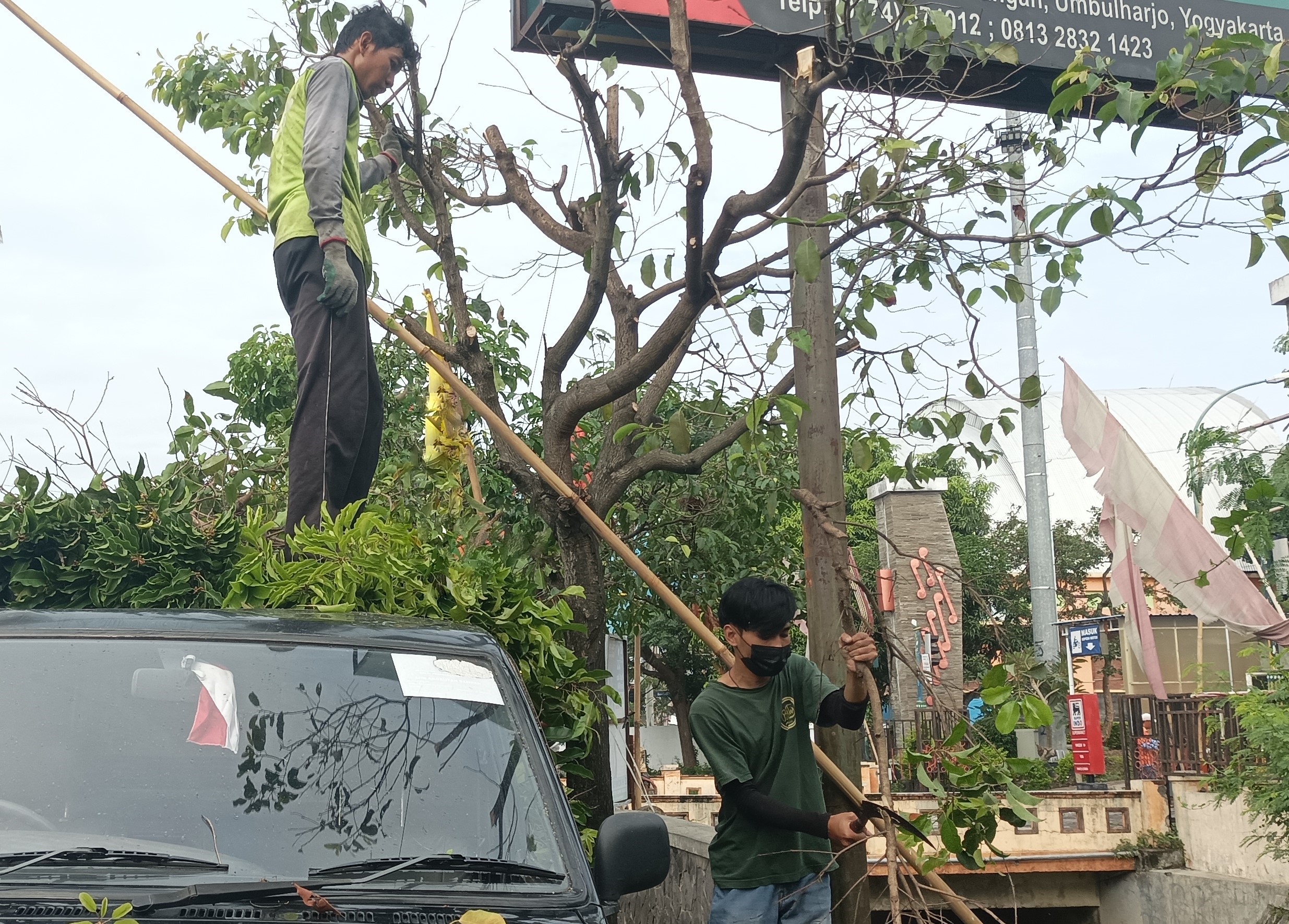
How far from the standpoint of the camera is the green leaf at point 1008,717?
134 inches

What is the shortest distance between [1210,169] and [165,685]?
4.00 metres

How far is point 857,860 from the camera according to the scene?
4.93 m

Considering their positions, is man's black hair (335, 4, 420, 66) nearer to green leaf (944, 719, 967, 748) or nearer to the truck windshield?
the truck windshield

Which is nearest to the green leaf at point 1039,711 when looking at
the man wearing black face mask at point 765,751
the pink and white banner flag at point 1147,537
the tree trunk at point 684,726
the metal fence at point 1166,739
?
the man wearing black face mask at point 765,751

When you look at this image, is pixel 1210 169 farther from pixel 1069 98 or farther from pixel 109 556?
pixel 109 556


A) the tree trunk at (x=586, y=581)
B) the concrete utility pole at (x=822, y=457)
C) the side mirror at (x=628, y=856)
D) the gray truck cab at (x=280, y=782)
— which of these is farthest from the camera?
the tree trunk at (x=586, y=581)

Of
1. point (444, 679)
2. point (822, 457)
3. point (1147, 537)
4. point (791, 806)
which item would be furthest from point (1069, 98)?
point (1147, 537)

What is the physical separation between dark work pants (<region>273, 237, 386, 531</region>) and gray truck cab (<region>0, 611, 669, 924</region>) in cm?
183

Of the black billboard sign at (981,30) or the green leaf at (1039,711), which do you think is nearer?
the green leaf at (1039,711)

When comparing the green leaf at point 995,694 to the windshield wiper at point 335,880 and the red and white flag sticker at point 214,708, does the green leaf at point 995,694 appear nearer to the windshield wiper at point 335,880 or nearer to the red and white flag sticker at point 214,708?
the windshield wiper at point 335,880

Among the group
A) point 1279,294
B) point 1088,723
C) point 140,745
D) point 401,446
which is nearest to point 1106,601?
point 1279,294

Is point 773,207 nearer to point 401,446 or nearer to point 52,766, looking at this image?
point 52,766

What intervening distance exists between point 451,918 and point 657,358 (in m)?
3.44

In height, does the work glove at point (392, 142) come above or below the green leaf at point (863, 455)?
above
